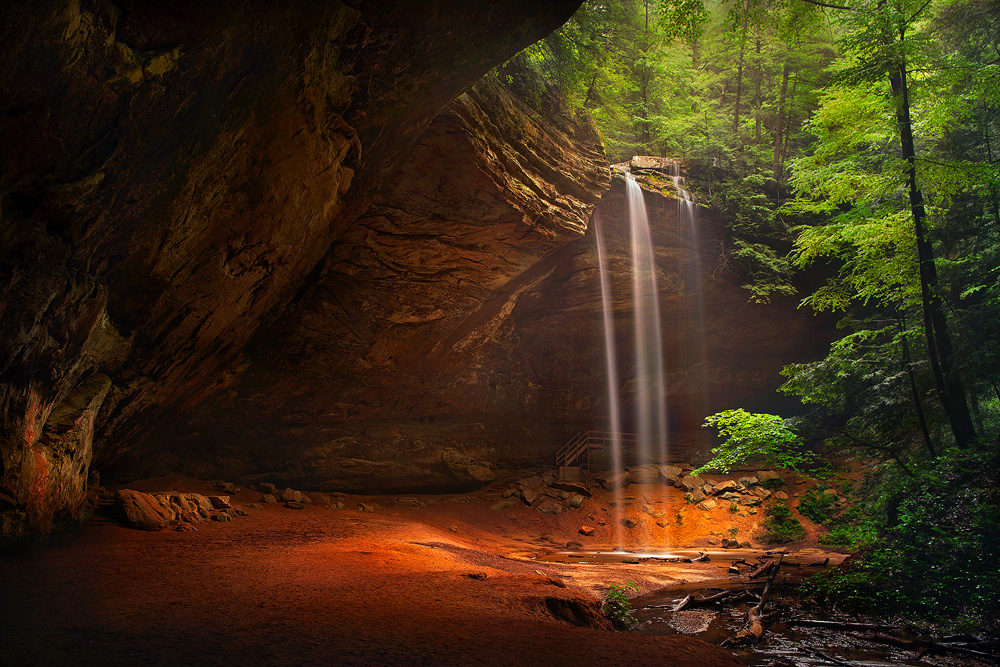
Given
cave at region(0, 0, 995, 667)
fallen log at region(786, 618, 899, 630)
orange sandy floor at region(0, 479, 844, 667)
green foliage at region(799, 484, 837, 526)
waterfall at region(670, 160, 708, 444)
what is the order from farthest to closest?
waterfall at region(670, 160, 708, 444) → green foliage at region(799, 484, 837, 526) → fallen log at region(786, 618, 899, 630) → cave at region(0, 0, 995, 667) → orange sandy floor at region(0, 479, 844, 667)

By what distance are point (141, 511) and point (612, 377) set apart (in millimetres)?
17134

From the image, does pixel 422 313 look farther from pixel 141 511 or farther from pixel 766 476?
pixel 766 476

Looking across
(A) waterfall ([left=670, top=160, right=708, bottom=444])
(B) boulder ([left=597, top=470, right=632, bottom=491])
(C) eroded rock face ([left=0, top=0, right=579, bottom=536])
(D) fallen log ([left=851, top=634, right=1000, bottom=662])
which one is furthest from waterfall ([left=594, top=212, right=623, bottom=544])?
(D) fallen log ([left=851, top=634, right=1000, bottom=662])

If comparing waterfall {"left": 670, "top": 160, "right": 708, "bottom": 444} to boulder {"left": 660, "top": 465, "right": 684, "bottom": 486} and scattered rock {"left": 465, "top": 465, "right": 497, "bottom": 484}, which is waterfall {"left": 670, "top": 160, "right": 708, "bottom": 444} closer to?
boulder {"left": 660, "top": 465, "right": 684, "bottom": 486}

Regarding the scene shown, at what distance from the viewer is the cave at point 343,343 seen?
13.3ft

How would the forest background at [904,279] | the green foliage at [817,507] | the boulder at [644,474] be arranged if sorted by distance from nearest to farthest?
the forest background at [904,279] → the green foliage at [817,507] → the boulder at [644,474]

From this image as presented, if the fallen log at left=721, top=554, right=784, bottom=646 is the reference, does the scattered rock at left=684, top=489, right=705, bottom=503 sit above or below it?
below

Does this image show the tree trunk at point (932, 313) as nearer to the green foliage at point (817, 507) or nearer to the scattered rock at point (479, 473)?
the green foliage at point (817, 507)

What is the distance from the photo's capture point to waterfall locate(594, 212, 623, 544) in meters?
16.3

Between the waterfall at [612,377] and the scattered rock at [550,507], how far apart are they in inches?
76.3

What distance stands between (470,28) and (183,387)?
31.4 ft

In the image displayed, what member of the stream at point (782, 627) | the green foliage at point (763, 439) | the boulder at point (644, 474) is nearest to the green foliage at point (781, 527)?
the boulder at point (644, 474)

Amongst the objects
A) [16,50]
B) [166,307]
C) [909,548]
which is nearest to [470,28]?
[16,50]

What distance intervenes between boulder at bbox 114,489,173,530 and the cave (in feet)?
0.12
